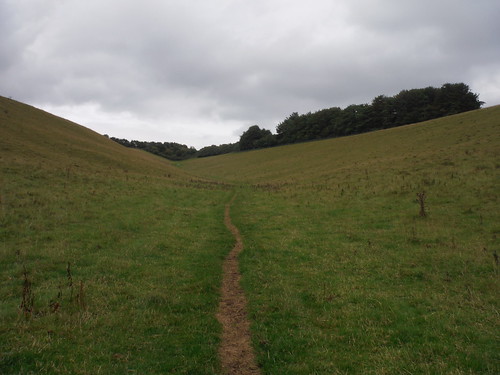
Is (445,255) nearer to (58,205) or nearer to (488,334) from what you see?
(488,334)

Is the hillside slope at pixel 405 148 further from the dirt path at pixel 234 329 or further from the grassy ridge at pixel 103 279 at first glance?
the dirt path at pixel 234 329

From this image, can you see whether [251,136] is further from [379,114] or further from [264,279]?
[264,279]

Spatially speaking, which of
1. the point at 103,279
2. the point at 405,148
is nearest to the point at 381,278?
the point at 103,279

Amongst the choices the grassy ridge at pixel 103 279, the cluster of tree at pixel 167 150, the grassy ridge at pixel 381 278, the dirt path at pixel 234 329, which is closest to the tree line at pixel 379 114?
the cluster of tree at pixel 167 150

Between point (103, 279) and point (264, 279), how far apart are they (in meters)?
5.46

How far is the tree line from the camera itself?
8788 cm

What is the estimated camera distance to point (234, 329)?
8.09 metres

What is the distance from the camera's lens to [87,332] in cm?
745

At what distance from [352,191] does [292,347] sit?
23.5 m

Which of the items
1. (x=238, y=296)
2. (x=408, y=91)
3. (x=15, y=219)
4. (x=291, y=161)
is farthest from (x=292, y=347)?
(x=408, y=91)

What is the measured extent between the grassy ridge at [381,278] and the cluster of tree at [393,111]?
71890 millimetres

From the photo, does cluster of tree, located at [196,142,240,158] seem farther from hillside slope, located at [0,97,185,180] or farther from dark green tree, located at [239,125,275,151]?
hillside slope, located at [0,97,185,180]

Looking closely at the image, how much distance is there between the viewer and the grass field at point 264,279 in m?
6.67

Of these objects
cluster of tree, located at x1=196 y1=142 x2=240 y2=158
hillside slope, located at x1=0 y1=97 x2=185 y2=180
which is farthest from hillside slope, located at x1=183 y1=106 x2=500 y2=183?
cluster of tree, located at x1=196 y1=142 x2=240 y2=158
